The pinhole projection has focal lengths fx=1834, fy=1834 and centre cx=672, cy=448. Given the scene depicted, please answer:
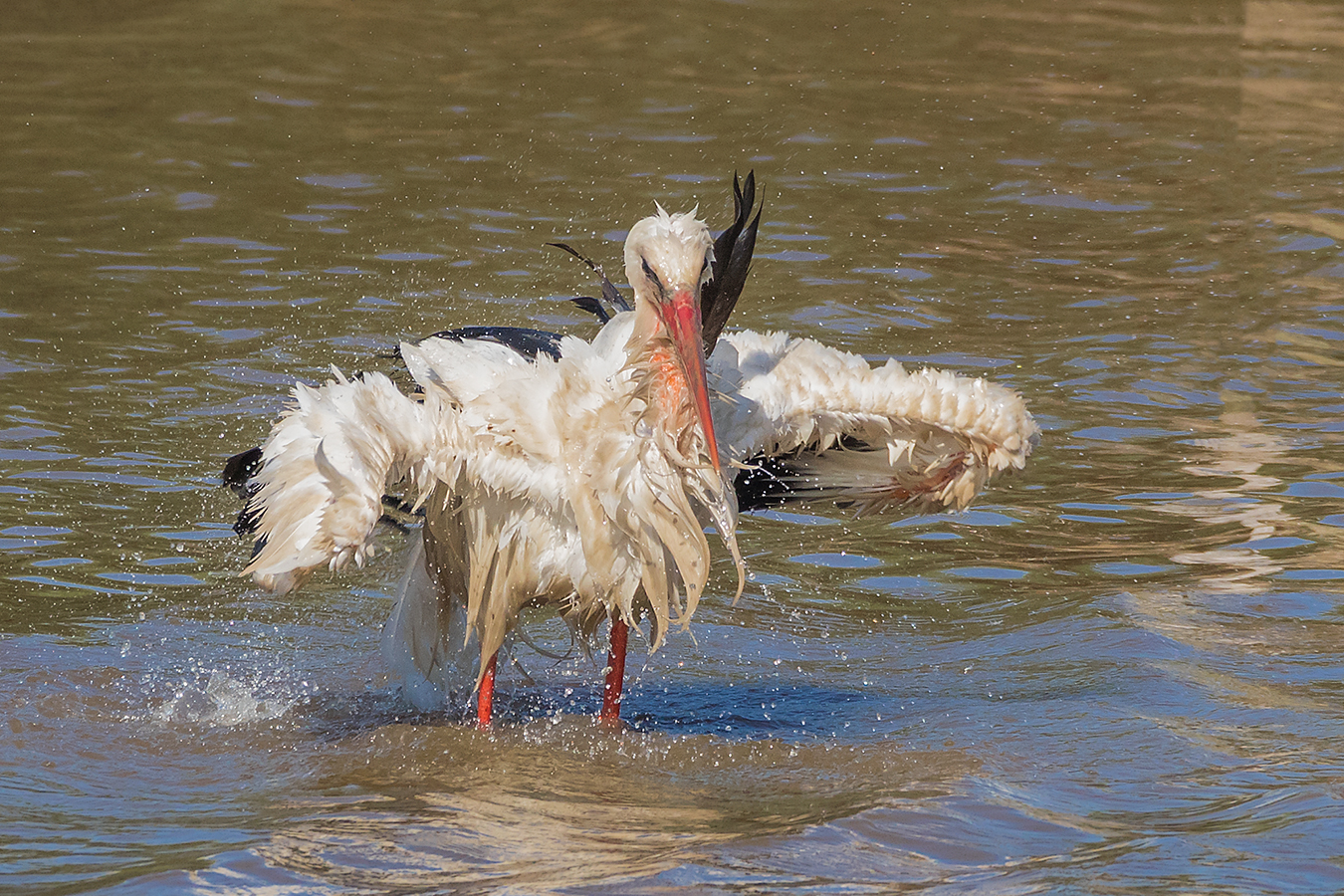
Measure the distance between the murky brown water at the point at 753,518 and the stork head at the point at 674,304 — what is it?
1.20 metres

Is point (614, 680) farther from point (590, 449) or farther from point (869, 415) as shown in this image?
point (869, 415)

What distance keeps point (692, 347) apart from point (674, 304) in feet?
0.50

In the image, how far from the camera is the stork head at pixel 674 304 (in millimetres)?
5316

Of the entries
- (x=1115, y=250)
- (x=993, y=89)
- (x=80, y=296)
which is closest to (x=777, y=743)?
(x=80, y=296)

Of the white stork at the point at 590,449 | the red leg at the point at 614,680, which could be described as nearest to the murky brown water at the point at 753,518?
the red leg at the point at 614,680

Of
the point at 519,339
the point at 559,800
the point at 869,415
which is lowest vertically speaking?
the point at 559,800

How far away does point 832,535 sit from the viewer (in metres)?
8.20

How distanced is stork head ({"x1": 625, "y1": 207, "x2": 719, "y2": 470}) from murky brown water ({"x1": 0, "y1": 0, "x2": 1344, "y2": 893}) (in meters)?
1.20

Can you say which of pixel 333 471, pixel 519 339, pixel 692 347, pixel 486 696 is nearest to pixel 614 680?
pixel 486 696

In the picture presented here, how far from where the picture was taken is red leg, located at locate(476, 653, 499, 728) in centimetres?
598

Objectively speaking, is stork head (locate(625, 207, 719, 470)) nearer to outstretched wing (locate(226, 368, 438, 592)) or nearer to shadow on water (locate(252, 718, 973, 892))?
outstretched wing (locate(226, 368, 438, 592))

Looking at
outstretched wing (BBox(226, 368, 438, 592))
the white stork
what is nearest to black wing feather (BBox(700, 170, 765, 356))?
the white stork

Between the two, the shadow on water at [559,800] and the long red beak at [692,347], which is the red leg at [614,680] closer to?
the shadow on water at [559,800]

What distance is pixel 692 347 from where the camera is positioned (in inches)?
209
